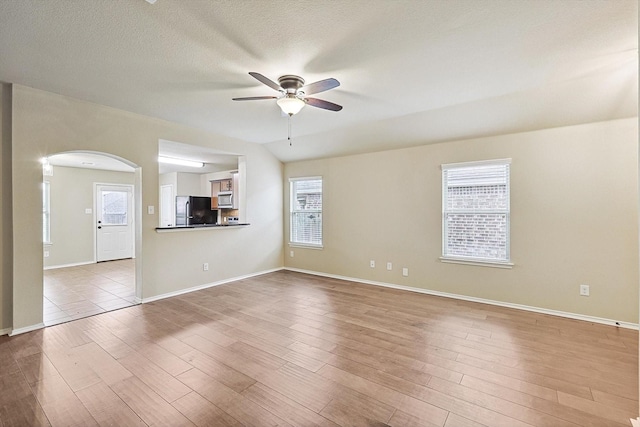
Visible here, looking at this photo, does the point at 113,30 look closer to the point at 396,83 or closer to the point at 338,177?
the point at 396,83

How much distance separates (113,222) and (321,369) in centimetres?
788

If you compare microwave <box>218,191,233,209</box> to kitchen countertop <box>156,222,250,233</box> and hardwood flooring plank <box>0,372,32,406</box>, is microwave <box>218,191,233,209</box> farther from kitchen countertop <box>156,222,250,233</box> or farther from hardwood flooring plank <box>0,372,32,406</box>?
hardwood flooring plank <box>0,372,32,406</box>

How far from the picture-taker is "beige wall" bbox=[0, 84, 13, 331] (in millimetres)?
3084

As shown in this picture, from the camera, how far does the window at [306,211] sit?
6023mm

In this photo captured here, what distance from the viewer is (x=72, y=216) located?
279 inches

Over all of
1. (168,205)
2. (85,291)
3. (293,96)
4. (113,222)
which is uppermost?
(293,96)

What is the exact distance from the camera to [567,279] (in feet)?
11.8

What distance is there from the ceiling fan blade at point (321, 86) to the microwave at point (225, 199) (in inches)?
222

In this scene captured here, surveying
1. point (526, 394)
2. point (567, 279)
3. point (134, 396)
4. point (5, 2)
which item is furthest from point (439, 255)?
point (5, 2)

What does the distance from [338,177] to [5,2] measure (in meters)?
4.53

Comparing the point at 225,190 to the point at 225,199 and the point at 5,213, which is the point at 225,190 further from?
the point at 5,213

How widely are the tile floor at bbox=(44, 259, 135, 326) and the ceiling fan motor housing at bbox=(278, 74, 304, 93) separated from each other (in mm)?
3711

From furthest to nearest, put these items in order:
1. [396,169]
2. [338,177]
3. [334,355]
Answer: [338,177]
[396,169]
[334,355]

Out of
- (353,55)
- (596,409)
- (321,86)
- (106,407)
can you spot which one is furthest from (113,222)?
(596,409)
